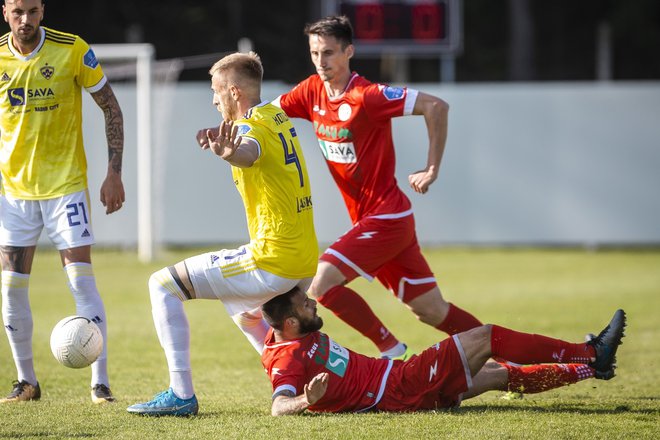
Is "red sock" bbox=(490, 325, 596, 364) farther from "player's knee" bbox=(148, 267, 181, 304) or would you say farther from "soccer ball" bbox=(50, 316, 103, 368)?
"soccer ball" bbox=(50, 316, 103, 368)

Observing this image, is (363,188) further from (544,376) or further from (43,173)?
(43,173)

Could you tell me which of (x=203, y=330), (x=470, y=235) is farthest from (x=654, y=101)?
(x=203, y=330)

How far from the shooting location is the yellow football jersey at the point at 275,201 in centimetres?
556

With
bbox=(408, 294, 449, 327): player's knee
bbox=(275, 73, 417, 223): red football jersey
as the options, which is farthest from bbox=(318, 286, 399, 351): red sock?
bbox=(275, 73, 417, 223): red football jersey

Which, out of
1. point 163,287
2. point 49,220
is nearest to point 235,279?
point 163,287

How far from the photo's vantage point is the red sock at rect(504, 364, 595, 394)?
5.93 metres

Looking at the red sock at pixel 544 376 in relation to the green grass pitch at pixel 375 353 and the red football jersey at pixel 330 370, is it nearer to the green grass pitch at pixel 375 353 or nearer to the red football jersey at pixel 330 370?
the green grass pitch at pixel 375 353

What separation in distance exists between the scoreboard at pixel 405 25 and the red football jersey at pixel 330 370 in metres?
11.3

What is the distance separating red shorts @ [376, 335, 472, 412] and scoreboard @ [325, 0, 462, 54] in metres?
11.3

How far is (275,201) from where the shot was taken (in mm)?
5609

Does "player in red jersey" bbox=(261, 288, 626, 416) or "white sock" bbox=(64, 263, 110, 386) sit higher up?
"white sock" bbox=(64, 263, 110, 386)

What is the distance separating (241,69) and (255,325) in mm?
1565

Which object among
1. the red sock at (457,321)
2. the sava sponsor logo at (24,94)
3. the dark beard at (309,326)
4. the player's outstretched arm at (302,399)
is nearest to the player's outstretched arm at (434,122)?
the red sock at (457,321)

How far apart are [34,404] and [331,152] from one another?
8.22 feet
